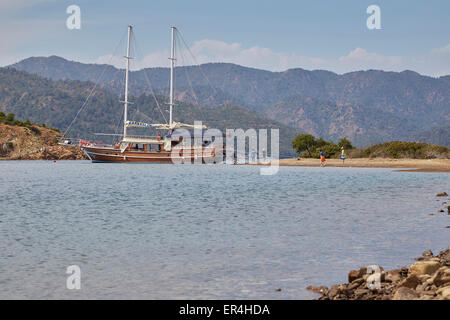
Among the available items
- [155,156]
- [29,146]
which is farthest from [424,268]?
[29,146]

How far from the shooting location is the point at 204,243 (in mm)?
16266

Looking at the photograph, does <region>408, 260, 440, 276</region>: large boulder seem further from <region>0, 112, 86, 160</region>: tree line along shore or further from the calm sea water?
<region>0, 112, 86, 160</region>: tree line along shore

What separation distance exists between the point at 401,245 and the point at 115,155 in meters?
80.8

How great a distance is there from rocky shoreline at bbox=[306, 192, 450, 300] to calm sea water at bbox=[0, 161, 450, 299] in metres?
0.80

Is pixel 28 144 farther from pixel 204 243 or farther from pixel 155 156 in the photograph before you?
pixel 204 243

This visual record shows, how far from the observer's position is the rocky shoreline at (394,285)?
9125 millimetres

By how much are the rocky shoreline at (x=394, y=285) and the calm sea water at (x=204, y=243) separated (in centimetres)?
80

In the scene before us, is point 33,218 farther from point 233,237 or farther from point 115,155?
point 115,155

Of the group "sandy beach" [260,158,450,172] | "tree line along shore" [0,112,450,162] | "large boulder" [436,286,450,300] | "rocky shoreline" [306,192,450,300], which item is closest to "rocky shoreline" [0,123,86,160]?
"tree line along shore" [0,112,450,162]

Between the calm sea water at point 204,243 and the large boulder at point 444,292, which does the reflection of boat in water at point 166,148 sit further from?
the large boulder at point 444,292

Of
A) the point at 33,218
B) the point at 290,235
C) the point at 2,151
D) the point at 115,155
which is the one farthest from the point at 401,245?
the point at 2,151

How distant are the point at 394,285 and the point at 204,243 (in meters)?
7.16

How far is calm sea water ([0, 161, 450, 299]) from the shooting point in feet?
37.1

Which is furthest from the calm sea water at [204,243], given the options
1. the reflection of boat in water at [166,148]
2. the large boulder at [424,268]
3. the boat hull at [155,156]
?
the boat hull at [155,156]
